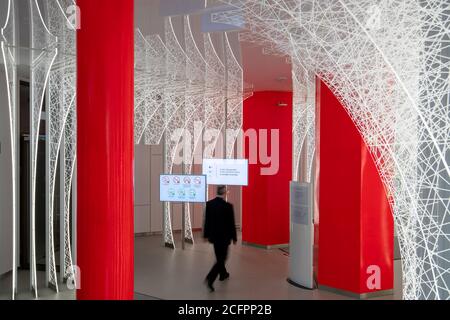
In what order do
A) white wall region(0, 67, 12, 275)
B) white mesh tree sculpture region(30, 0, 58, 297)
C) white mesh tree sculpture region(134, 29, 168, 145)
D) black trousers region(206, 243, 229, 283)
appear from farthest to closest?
white mesh tree sculpture region(134, 29, 168, 145) → white wall region(0, 67, 12, 275) → black trousers region(206, 243, 229, 283) → white mesh tree sculpture region(30, 0, 58, 297)

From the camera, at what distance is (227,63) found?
884 centimetres

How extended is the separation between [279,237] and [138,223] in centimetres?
358

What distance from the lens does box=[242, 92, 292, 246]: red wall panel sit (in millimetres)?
11406

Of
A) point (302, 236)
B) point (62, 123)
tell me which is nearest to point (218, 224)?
point (302, 236)

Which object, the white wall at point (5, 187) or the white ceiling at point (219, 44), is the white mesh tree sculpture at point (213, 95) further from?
the white wall at point (5, 187)

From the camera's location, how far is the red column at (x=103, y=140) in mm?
4062

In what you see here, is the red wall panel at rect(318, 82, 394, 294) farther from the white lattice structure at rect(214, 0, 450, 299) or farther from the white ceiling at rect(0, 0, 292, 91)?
the white lattice structure at rect(214, 0, 450, 299)

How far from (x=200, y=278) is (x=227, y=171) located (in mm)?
2777

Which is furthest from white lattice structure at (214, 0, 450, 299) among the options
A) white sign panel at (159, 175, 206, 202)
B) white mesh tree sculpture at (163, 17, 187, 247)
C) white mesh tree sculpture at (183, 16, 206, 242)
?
white mesh tree sculpture at (163, 17, 187, 247)

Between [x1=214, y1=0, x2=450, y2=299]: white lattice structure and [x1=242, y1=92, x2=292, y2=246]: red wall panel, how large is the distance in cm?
669

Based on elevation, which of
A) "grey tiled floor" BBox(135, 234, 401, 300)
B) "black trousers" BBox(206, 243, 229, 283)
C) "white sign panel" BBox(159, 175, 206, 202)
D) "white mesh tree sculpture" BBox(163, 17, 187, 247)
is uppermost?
"white mesh tree sculpture" BBox(163, 17, 187, 247)

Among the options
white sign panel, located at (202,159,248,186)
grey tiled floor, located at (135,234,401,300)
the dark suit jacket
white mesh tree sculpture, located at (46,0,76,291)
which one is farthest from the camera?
white sign panel, located at (202,159,248,186)

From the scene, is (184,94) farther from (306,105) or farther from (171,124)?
(306,105)
